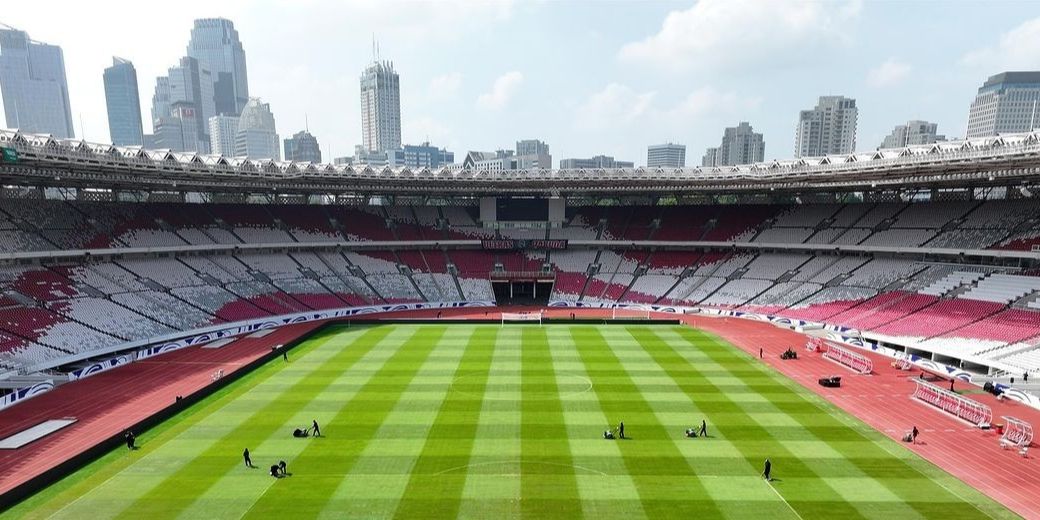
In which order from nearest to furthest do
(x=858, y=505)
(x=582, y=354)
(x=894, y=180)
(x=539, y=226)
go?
1. (x=858, y=505)
2. (x=582, y=354)
3. (x=894, y=180)
4. (x=539, y=226)

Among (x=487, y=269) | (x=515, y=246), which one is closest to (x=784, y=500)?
(x=487, y=269)

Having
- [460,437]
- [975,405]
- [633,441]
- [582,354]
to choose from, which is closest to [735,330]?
[582,354]

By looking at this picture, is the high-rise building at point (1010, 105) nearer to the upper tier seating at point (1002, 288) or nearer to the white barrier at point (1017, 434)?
the upper tier seating at point (1002, 288)

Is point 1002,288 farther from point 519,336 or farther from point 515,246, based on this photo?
point 515,246

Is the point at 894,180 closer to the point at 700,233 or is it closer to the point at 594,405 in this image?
the point at 700,233

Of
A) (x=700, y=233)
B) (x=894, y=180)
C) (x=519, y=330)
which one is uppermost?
(x=894, y=180)

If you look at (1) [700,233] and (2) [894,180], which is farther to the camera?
(1) [700,233]

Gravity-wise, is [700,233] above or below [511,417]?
above
